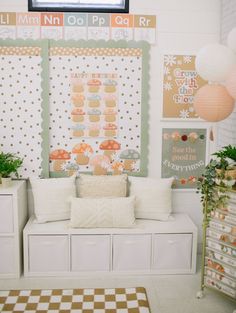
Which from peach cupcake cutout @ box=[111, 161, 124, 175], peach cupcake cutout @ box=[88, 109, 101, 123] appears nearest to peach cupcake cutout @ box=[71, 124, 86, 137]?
Answer: peach cupcake cutout @ box=[88, 109, 101, 123]

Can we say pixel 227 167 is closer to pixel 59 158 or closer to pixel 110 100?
pixel 110 100

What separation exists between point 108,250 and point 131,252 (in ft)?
0.68

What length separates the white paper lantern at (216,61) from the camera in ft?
10.5

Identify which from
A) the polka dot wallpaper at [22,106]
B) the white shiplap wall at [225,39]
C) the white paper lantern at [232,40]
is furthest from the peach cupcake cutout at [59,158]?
the white paper lantern at [232,40]

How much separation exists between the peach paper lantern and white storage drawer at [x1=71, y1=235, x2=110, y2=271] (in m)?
1.39

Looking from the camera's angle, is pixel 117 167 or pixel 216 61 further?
pixel 117 167

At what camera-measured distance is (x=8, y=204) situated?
377 centimetres

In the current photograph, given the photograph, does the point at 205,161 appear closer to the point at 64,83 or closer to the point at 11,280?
the point at 64,83

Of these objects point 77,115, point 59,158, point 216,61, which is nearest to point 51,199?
point 59,158

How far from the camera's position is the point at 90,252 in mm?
3875

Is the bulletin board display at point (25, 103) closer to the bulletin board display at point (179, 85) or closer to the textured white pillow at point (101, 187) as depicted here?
the textured white pillow at point (101, 187)

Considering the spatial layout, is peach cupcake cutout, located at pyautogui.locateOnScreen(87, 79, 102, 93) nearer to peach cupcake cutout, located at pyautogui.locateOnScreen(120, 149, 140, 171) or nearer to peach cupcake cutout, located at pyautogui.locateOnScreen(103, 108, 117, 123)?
peach cupcake cutout, located at pyautogui.locateOnScreen(103, 108, 117, 123)

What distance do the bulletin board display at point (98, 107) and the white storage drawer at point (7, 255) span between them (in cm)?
76

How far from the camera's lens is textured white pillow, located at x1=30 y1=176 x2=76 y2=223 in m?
4.00
